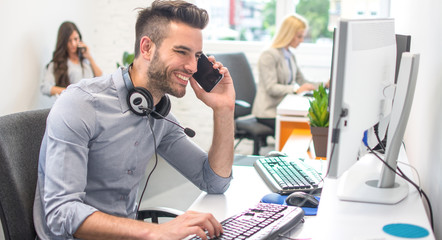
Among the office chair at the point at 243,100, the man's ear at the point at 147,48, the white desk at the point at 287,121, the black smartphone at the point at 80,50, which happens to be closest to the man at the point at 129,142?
the man's ear at the point at 147,48

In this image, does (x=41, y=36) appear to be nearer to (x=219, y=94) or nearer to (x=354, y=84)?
(x=219, y=94)

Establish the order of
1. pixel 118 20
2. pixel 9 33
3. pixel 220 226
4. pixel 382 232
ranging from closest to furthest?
pixel 382 232
pixel 220 226
pixel 9 33
pixel 118 20

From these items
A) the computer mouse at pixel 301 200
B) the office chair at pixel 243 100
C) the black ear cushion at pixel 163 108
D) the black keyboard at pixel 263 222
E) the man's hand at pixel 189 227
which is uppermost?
the black ear cushion at pixel 163 108

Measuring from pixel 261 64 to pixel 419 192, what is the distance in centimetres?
283

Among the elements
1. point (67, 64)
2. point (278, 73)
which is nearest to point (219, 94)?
point (278, 73)

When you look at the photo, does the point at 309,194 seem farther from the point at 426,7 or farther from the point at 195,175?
the point at 426,7

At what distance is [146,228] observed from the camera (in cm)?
113

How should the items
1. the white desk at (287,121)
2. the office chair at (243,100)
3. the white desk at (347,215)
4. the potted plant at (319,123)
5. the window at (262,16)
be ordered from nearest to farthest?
the white desk at (347,215) < the potted plant at (319,123) < the white desk at (287,121) < the office chair at (243,100) < the window at (262,16)

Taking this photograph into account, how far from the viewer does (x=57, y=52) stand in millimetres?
4109

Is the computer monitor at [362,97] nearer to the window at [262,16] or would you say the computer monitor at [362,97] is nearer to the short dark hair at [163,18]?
the short dark hair at [163,18]

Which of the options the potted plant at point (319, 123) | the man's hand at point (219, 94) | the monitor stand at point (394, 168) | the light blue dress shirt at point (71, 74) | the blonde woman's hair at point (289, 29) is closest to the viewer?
the monitor stand at point (394, 168)

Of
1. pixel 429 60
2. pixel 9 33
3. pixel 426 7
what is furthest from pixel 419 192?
pixel 9 33

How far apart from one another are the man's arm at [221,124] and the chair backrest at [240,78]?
2.15 m

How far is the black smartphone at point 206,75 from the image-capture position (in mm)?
1593
